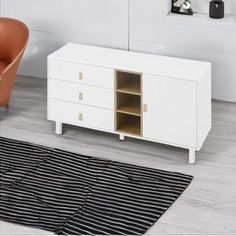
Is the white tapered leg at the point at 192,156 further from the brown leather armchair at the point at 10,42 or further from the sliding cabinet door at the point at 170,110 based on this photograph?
the brown leather armchair at the point at 10,42

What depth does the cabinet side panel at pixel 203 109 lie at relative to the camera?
A: 214 inches

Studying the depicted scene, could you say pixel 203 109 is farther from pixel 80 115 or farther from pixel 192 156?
pixel 80 115

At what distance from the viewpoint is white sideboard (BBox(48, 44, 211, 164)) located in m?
5.45

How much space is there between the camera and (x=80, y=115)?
19.3 ft

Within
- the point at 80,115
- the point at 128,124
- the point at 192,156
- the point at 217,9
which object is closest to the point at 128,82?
the point at 128,124

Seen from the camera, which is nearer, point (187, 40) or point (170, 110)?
point (170, 110)

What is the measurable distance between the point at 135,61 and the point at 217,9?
91 centimetres

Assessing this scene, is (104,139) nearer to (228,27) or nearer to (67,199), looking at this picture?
(67,199)

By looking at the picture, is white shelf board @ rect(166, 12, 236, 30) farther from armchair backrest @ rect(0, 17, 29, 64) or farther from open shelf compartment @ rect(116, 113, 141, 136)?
armchair backrest @ rect(0, 17, 29, 64)

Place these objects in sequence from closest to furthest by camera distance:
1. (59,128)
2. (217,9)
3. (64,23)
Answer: (59,128) → (217,9) → (64,23)

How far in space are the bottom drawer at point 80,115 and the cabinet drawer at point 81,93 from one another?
0.13 ft

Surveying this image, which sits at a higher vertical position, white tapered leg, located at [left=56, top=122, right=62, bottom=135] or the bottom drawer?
the bottom drawer

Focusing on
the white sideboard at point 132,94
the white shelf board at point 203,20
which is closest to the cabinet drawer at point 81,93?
the white sideboard at point 132,94

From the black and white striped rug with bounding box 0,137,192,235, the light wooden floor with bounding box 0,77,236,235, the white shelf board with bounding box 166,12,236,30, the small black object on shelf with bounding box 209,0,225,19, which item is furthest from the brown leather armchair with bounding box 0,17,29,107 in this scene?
the small black object on shelf with bounding box 209,0,225,19
